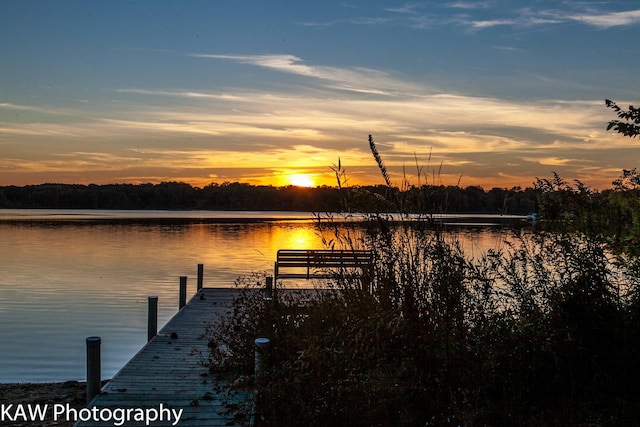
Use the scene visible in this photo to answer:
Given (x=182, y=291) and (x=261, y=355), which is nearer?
(x=261, y=355)

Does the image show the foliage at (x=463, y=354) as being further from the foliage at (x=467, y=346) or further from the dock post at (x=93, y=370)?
the dock post at (x=93, y=370)

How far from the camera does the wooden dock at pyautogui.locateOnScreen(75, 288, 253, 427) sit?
218 inches

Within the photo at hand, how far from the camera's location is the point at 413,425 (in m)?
4.56

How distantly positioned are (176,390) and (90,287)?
1556 cm

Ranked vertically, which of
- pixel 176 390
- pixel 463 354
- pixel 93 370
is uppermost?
pixel 463 354

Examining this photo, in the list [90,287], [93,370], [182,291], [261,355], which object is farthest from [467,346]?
[90,287]

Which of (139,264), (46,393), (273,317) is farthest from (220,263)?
(273,317)

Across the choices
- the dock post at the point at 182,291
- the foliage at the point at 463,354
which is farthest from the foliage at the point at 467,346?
the dock post at the point at 182,291

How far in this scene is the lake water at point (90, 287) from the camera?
11.7 metres

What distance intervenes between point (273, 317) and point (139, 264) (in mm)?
21190

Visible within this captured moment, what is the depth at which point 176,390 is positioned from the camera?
642 centimetres

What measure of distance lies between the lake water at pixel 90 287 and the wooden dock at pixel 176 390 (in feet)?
6.97

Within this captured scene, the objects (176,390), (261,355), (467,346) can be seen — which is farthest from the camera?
(176,390)

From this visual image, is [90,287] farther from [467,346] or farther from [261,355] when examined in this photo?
[467,346]
